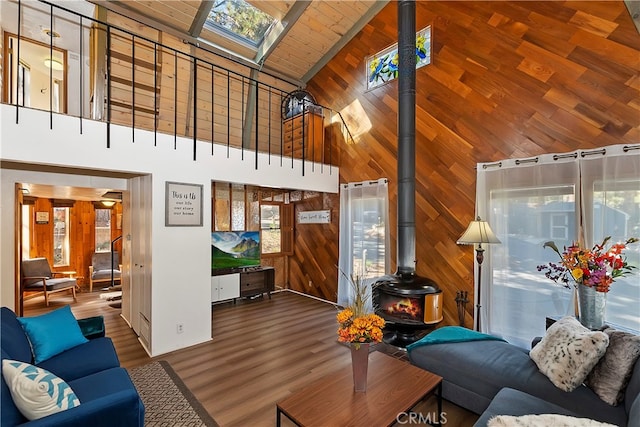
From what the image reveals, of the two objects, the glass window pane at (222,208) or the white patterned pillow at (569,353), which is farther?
the glass window pane at (222,208)

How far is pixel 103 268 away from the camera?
6457 millimetres

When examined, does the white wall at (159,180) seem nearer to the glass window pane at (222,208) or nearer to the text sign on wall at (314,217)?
the glass window pane at (222,208)

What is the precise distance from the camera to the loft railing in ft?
13.3

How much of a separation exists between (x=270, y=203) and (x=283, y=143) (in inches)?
52.4

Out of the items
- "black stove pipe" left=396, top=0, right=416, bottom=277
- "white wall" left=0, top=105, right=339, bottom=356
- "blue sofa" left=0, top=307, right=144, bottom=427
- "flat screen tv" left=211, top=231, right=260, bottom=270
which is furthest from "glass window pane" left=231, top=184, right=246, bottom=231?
"black stove pipe" left=396, top=0, right=416, bottom=277

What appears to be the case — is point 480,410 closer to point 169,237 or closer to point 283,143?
point 169,237

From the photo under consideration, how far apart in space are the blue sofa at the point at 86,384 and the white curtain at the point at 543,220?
356 cm

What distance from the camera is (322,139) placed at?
214 inches

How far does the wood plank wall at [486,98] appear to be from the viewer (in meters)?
2.68

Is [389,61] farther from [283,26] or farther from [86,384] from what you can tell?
[86,384]

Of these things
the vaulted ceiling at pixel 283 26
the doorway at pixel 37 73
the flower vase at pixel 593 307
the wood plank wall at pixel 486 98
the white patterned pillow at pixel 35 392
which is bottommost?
the white patterned pillow at pixel 35 392

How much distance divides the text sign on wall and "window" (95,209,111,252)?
4858 mm

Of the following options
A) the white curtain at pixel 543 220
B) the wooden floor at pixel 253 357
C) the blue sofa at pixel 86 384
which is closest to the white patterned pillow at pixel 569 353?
the wooden floor at pixel 253 357

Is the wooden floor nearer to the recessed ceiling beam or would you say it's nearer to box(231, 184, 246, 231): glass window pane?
box(231, 184, 246, 231): glass window pane
